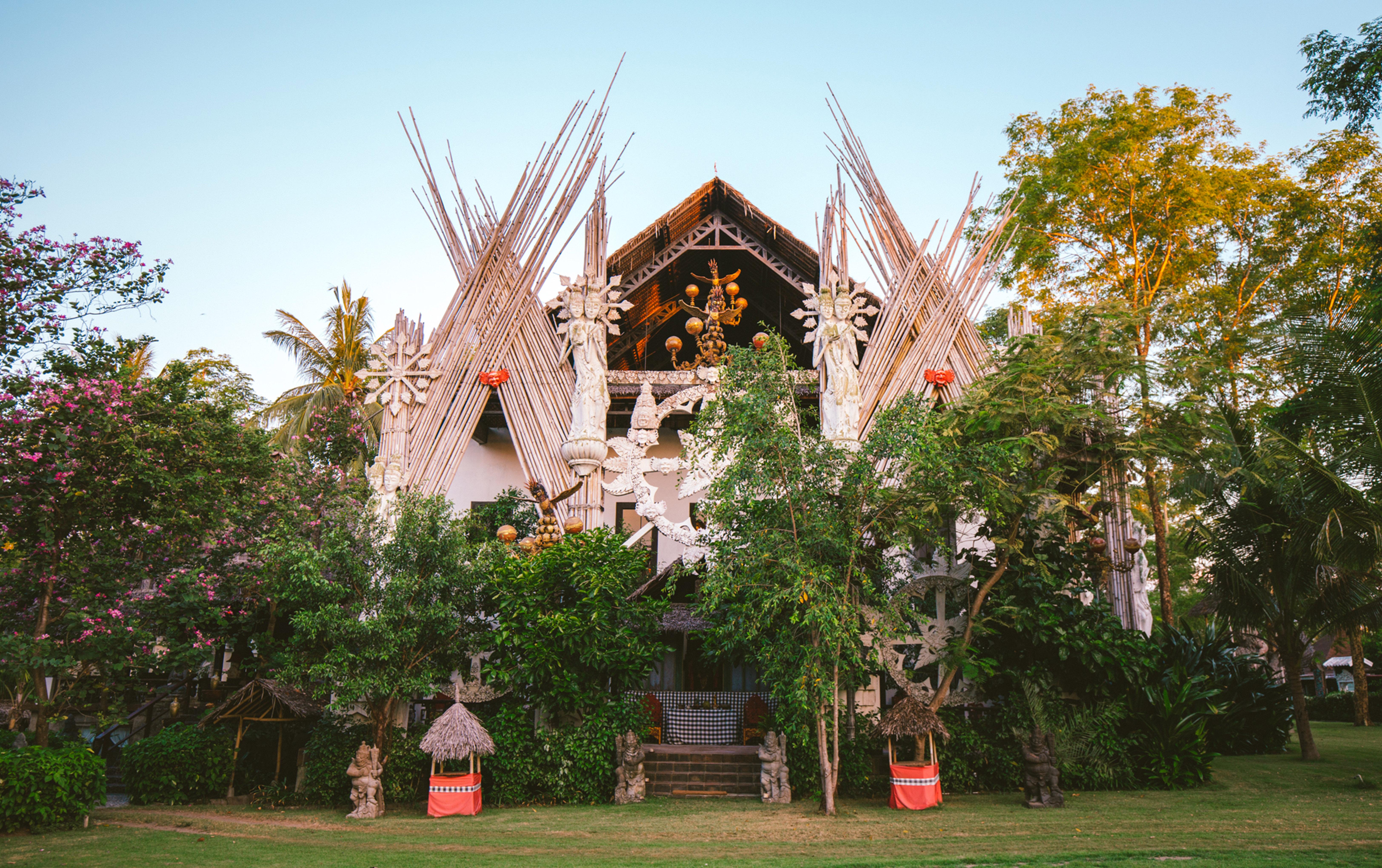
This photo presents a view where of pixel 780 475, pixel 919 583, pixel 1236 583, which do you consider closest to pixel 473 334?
pixel 780 475

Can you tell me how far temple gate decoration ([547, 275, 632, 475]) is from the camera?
14477 millimetres

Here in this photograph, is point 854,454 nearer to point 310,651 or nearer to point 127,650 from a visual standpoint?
point 310,651

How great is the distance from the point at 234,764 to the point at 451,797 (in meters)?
3.63

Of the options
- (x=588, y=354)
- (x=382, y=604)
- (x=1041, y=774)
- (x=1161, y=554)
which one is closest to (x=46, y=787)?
(x=382, y=604)

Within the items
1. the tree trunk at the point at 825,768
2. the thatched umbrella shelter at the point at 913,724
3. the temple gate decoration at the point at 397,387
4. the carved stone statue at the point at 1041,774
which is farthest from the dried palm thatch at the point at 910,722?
the temple gate decoration at the point at 397,387

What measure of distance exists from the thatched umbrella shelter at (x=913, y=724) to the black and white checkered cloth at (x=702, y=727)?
10.7ft

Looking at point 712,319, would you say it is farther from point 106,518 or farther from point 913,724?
point 106,518

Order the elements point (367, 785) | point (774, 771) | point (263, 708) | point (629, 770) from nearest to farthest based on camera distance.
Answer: point (367, 785) < point (774, 771) < point (629, 770) < point (263, 708)

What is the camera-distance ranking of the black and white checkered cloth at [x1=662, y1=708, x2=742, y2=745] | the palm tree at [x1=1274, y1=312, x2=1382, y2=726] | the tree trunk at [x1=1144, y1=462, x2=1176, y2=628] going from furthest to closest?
the tree trunk at [x1=1144, y1=462, x2=1176, y2=628]
the black and white checkered cloth at [x1=662, y1=708, x2=742, y2=745]
the palm tree at [x1=1274, y1=312, x2=1382, y2=726]

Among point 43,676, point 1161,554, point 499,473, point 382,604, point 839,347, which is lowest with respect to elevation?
point 43,676

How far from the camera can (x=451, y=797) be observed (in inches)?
437

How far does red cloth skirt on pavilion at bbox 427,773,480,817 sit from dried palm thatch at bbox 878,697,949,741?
5184mm

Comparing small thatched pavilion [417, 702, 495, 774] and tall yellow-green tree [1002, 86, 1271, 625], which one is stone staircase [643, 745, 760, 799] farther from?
tall yellow-green tree [1002, 86, 1271, 625]

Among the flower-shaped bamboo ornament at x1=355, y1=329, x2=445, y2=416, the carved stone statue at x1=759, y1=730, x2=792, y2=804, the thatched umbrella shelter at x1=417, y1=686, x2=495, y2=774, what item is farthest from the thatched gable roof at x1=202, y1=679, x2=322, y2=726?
the carved stone statue at x1=759, y1=730, x2=792, y2=804
